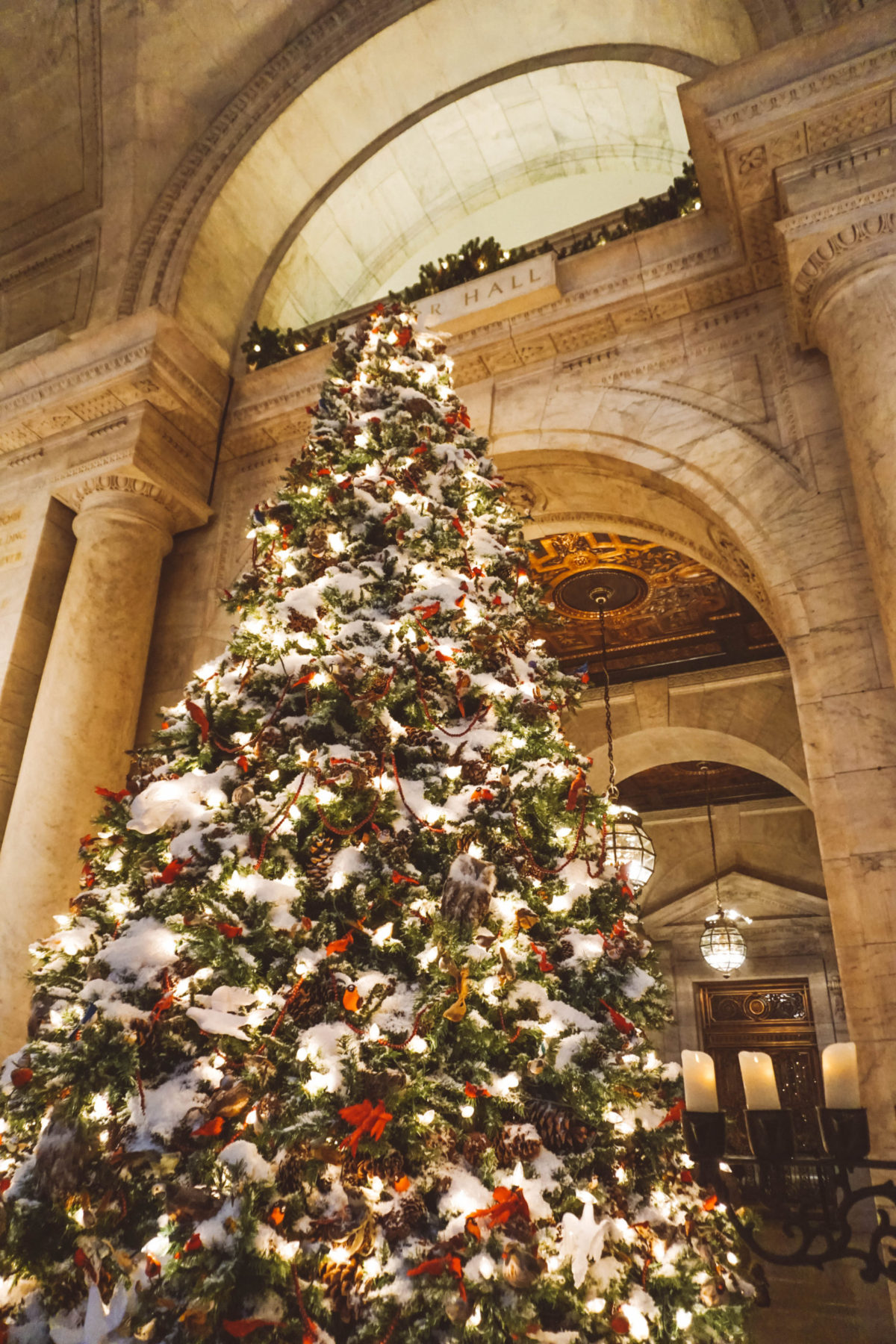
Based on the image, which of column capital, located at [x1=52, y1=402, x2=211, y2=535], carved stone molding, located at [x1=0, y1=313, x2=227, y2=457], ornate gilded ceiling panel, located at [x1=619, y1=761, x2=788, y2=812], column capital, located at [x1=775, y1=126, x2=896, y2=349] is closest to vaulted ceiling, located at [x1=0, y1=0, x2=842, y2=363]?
carved stone molding, located at [x1=0, y1=313, x2=227, y2=457]

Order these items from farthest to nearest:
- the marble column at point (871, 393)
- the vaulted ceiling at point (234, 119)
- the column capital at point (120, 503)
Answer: the vaulted ceiling at point (234, 119)
the column capital at point (120, 503)
the marble column at point (871, 393)

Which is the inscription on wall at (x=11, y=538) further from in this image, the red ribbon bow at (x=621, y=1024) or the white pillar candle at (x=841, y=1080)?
the white pillar candle at (x=841, y=1080)

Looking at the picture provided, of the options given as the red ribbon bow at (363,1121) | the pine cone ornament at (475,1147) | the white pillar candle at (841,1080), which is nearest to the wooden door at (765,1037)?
the white pillar candle at (841,1080)

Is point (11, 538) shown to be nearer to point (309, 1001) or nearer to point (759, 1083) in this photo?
point (309, 1001)

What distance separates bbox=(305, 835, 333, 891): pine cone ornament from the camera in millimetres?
2432

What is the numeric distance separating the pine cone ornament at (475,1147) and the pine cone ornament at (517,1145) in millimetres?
36

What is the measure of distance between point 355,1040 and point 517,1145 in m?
0.48

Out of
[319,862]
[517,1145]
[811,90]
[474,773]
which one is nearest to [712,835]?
[811,90]

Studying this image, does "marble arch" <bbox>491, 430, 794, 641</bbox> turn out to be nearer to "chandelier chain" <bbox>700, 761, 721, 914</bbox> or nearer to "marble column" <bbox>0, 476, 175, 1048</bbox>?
"marble column" <bbox>0, 476, 175, 1048</bbox>

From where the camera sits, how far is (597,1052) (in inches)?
85.4

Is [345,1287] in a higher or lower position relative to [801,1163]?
lower

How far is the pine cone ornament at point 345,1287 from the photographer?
1.84 meters

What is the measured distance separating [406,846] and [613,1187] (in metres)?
1.04

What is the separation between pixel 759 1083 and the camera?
2377 millimetres
